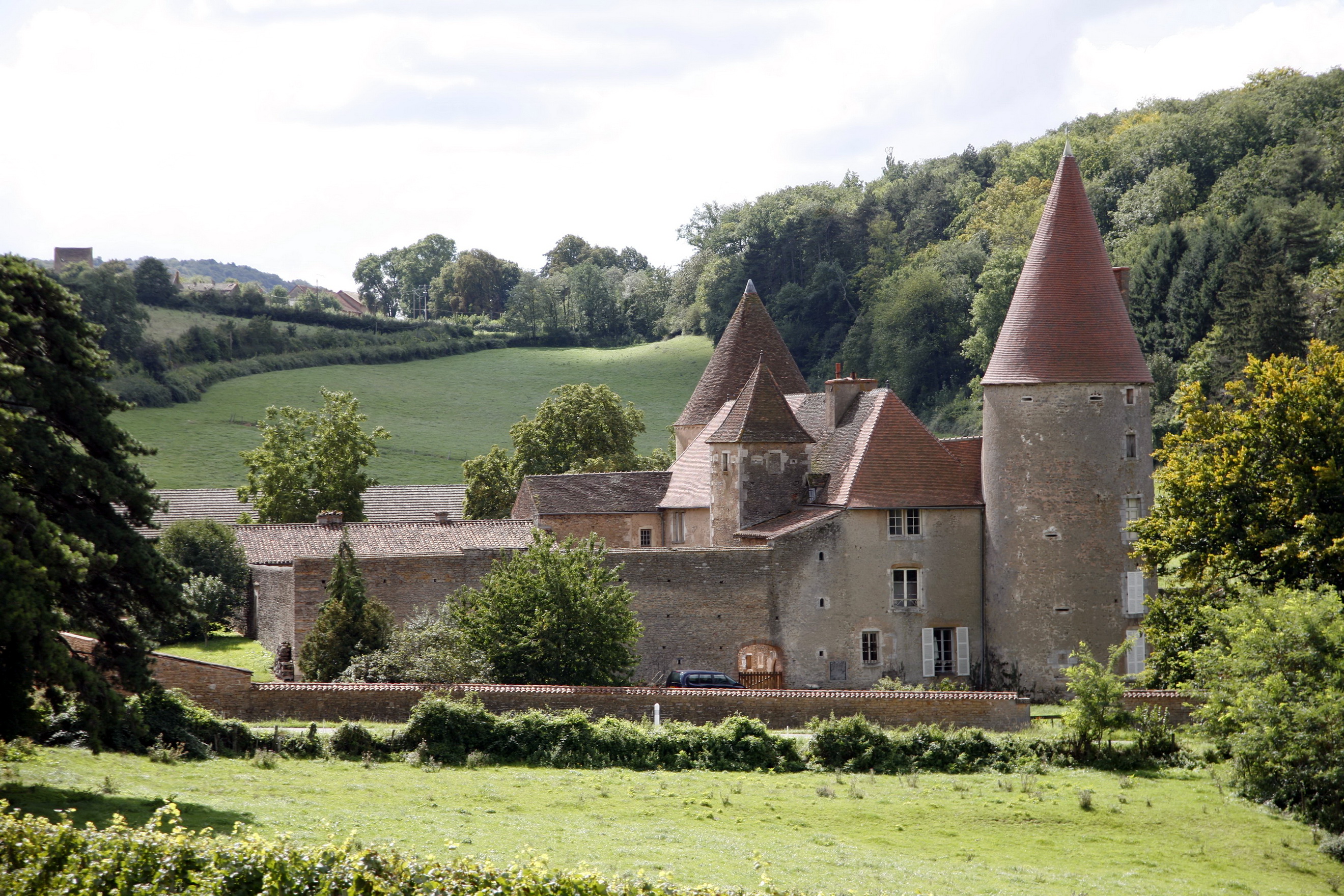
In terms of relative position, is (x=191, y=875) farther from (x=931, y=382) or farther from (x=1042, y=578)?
(x=931, y=382)

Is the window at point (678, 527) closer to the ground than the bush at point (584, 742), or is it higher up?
higher up

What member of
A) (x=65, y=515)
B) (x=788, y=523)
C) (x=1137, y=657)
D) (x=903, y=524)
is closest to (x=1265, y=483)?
(x=1137, y=657)

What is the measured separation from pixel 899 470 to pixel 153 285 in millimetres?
75053

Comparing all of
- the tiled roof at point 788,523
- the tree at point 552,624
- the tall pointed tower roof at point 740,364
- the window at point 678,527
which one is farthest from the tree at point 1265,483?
the tall pointed tower roof at point 740,364

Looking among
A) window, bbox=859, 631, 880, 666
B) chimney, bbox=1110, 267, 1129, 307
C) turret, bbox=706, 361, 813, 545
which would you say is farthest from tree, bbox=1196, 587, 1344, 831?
turret, bbox=706, 361, 813, 545

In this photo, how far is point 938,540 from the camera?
40.2 m

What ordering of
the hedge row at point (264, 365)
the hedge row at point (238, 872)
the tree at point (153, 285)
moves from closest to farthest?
1. the hedge row at point (238, 872)
2. the hedge row at point (264, 365)
3. the tree at point (153, 285)

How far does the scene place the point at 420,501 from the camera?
6781cm

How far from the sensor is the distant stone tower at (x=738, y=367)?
5191 cm

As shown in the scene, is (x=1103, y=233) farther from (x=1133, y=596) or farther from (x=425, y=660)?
(x=425, y=660)

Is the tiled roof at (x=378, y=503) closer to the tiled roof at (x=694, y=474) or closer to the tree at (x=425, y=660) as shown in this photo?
the tiled roof at (x=694, y=474)

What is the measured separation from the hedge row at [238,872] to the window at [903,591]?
80.3 feet

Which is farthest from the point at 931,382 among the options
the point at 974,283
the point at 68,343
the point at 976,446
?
the point at 68,343

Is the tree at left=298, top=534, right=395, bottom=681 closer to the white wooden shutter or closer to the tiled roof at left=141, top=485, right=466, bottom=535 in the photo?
the white wooden shutter
